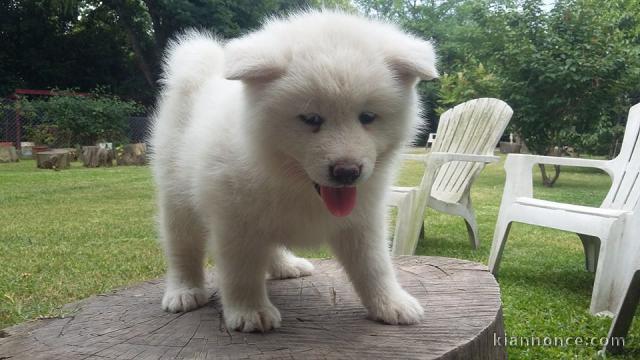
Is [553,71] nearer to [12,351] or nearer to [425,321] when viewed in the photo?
[425,321]

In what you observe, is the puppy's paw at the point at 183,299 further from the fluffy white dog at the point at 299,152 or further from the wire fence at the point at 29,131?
the wire fence at the point at 29,131

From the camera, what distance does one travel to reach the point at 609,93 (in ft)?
37.7

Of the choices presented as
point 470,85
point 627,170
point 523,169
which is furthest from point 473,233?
point 470,85

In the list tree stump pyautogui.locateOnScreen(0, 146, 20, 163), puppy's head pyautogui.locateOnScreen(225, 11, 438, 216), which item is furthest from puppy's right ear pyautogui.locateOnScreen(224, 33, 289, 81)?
tree stump pyautogui.locateOnScreen(0, 146, 20, 163)

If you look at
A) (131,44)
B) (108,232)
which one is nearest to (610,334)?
→ (108,232)

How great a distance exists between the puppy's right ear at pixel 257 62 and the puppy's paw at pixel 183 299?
106 centimetres

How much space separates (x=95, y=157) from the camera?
1447 centimetres

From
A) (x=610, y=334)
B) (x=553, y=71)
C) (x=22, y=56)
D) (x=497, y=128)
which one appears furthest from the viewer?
(x=22, y=56)

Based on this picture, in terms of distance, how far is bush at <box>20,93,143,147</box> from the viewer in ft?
53.1

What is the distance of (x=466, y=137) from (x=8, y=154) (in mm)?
13020

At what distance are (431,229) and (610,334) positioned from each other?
14.2ft

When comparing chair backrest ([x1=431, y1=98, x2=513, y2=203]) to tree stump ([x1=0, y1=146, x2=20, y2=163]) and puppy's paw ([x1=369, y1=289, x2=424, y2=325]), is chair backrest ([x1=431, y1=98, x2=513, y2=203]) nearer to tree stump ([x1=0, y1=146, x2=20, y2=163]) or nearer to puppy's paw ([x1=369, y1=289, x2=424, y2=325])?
puppy's paw ([x1=369, y1=289, x2=424, y2=325])

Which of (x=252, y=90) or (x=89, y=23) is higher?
(x=89, y=23)

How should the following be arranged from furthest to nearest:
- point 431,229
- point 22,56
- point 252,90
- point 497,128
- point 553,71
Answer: point 22,56, point 553,71, point 431,229, point 497,128, point 252,90
